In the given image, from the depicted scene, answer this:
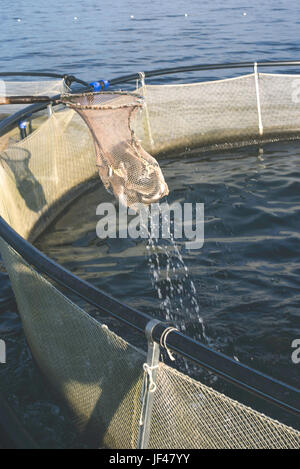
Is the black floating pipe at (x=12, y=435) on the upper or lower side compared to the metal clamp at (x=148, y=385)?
lower

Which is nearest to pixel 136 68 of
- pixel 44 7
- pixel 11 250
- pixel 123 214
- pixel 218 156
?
pixel 218 156

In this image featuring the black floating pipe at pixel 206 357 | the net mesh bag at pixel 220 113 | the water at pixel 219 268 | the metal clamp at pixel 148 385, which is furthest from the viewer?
the net mesh bag at pixel 220 113

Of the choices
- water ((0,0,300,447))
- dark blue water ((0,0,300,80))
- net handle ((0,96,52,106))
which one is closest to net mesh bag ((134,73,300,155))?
water ((0,0,300,447))

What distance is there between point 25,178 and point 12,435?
454 cm

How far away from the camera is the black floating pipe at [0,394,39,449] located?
2.91 meters

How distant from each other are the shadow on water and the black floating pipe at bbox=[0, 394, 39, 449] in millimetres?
3915

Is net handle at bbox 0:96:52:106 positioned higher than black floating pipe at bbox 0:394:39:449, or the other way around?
net handle at bbox 0:96:52:106

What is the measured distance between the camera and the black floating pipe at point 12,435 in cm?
291

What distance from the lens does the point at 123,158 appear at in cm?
566

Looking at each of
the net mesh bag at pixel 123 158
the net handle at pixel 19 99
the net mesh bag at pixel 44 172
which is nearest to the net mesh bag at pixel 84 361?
the net handle at pixel 19 99

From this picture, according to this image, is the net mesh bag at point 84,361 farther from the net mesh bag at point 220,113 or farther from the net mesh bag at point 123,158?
→ the net mesh bag at point 220,113

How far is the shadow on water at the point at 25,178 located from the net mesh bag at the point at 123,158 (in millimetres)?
1519

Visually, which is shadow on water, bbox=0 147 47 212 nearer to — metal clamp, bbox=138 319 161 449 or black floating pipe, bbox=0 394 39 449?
black floating pipe, bbox=0 394 39 449
